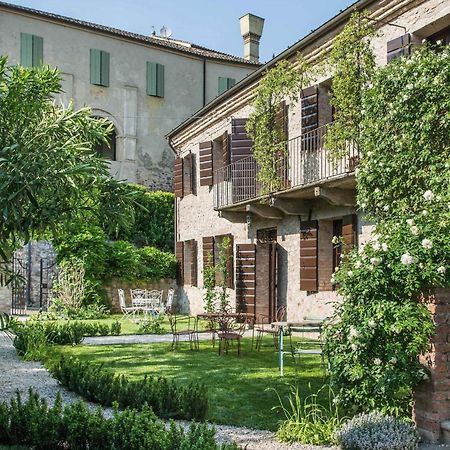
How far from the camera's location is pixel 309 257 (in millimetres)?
12898

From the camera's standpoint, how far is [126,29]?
84.5 ft

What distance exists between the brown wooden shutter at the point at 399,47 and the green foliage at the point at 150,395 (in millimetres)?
6571

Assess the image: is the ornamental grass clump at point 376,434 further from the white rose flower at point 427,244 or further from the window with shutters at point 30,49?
the window with shutters at point 30,49

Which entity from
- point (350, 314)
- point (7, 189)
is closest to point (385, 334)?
point (350, 314)

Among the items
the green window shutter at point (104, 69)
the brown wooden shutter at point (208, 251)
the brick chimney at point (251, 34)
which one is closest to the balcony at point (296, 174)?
the brown wooden shutter at point (208, 251)

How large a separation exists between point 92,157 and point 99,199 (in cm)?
58

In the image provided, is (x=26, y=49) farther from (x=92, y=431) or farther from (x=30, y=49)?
(x=92, y=431)

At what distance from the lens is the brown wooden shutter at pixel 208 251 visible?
17.6 meters

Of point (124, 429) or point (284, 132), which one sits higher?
point (284, 132)

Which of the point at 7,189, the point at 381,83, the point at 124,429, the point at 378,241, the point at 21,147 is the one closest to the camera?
the point at 124,429

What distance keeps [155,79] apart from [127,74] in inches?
48.3

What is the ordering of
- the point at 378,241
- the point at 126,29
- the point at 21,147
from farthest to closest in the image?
the point at 126,29
the point at 21,147
the point at 378,241

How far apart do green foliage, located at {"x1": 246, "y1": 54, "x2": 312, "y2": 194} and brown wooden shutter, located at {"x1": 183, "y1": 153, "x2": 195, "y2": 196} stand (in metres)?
5.37

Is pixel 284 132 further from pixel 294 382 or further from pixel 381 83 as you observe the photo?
pixel 294 382
